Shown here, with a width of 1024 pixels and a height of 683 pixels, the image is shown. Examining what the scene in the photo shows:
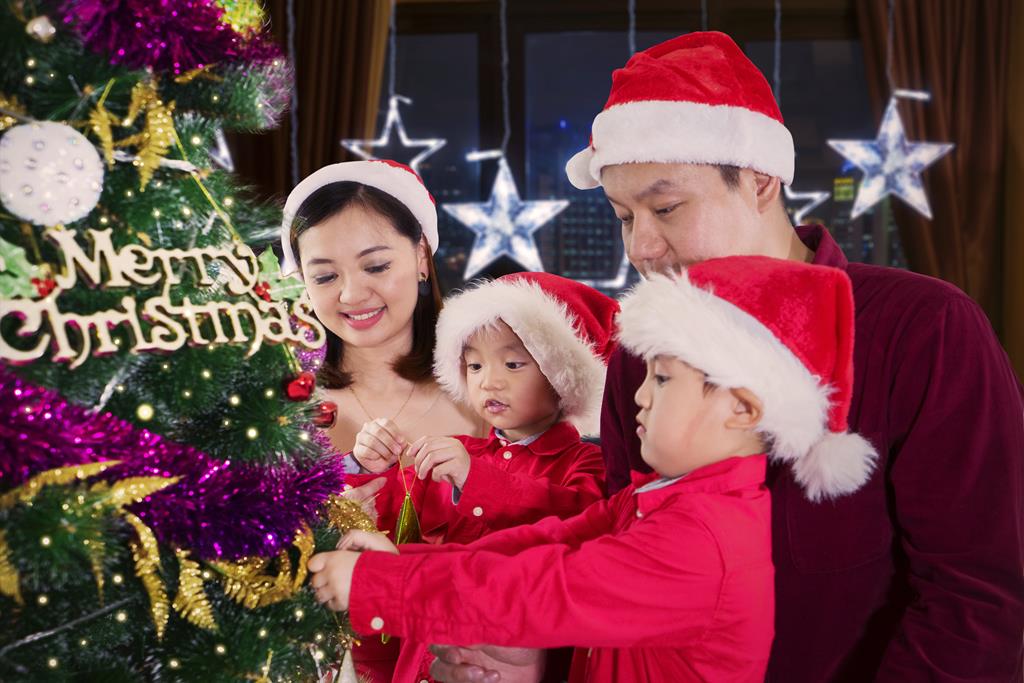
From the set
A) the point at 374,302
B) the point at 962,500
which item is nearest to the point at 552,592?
the point at 962,500

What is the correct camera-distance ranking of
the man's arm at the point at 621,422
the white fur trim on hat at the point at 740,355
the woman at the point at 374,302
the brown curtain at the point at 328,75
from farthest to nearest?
the brown curtain at the point at 328,75 → the woman at the point at 374,302 → the man's arm at the point at 621,422 → the white fur trim on hat at the point at 740,355

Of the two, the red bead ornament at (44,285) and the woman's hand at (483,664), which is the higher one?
the red bead ornament at (44,285)

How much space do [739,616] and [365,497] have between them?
0.91 metres

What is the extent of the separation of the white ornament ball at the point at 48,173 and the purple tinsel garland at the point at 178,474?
0.17 metres

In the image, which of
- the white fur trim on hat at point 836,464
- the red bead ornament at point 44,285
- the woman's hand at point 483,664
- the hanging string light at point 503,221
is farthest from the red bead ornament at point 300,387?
the hanging string light at point 503,221

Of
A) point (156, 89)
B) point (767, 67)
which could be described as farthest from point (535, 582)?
point (767, 67)

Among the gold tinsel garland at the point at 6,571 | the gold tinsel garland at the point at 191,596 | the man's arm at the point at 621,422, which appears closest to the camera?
the gold tinsel garland at the point at 6,571

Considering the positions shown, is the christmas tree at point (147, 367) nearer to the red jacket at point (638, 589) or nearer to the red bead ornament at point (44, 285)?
the red bead ornament at point (44, 285)

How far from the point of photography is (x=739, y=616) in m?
1.24

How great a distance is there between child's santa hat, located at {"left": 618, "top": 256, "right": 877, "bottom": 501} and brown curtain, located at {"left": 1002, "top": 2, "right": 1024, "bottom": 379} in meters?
3.86

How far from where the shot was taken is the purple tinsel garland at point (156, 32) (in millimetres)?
915

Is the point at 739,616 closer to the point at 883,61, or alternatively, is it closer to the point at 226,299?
the point at 226,299

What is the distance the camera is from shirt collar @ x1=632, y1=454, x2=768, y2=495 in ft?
4.10

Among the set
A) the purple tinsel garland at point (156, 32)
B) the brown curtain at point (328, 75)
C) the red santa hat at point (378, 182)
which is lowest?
the red santa hat at point (378, 182)
